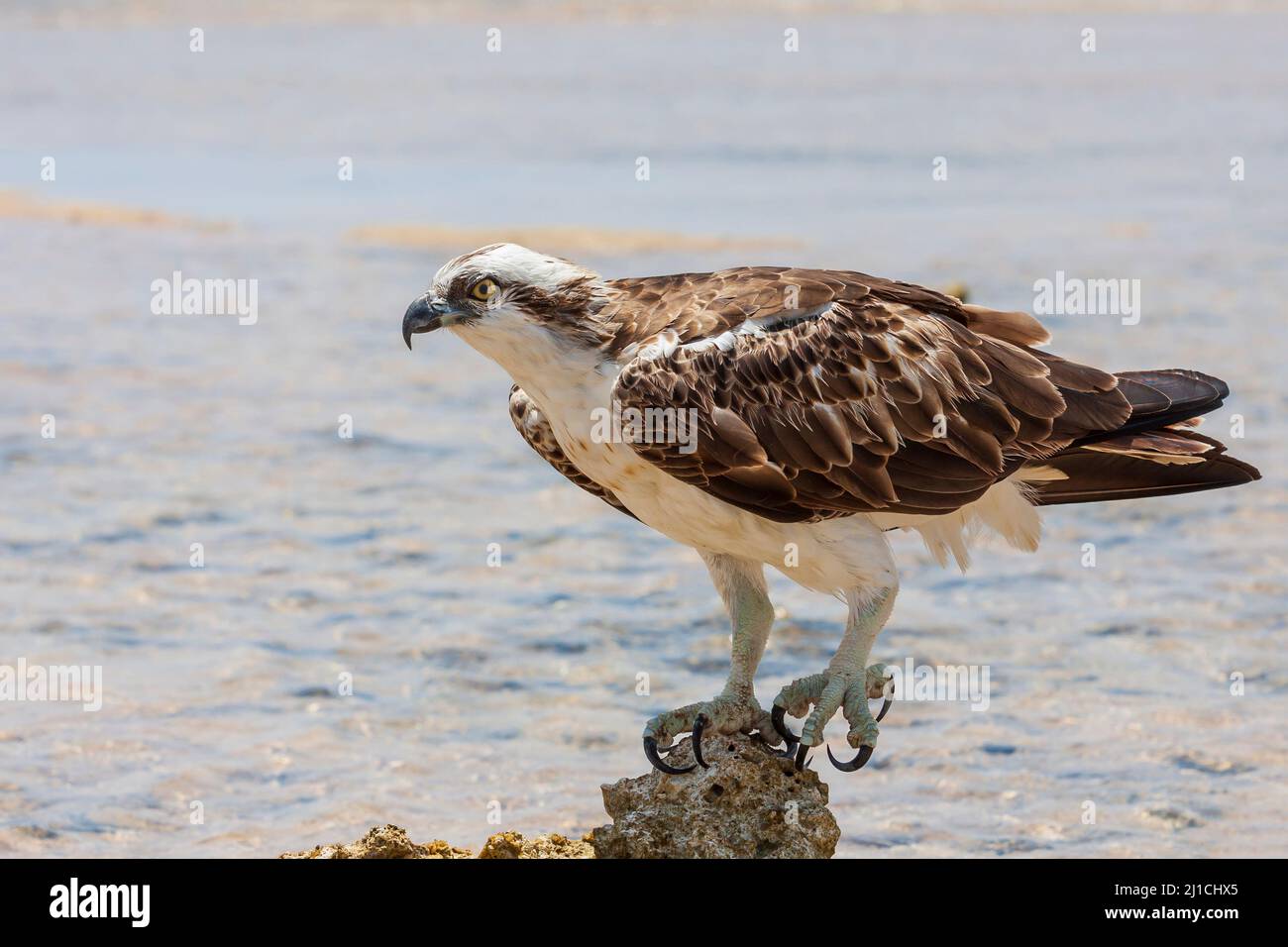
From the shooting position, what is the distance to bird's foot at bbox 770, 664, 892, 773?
6871 millimetres

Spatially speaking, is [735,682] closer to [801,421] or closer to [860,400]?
[801,421]

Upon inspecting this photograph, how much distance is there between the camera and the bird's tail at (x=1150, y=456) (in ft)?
24.2

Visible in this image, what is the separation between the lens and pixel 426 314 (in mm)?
6570

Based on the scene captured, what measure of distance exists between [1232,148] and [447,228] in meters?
12.5

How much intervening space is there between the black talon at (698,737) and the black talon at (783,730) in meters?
0.27

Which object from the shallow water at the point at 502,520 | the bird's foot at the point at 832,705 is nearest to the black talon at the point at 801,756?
the bird's foot at the point at 832,705

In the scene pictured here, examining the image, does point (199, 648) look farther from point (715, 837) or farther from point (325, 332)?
point (325, 332)

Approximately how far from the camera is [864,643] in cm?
697

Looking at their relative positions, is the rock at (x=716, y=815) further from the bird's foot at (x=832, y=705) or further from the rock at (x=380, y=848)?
the bird's foot at (x=832, y=705)

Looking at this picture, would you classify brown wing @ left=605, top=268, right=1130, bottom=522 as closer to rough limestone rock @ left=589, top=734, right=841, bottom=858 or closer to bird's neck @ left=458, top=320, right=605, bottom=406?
bird's neck @ left=458, top=320, right=605, bottom=406

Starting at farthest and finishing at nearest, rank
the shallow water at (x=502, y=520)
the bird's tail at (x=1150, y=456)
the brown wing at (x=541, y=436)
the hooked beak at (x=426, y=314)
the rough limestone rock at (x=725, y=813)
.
→ the shallow water at (x=502, y=520) → the bird's tail at (x=1150, y=456) → the brown wing at (x=541, y=436) → the rough limestone rock at (x=725, y=813) → the hooked beak at (x=426, y=314)

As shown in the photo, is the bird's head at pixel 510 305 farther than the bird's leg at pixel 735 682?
No

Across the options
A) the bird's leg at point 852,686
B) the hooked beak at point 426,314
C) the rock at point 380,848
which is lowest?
the rock at point 380,848

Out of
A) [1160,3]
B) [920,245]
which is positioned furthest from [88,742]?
[1160,3]
